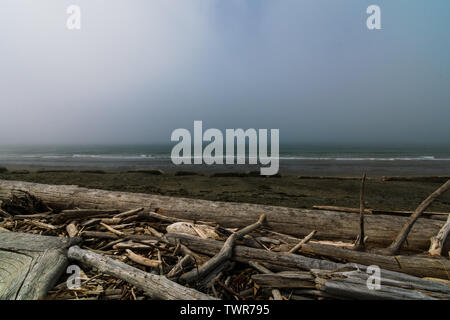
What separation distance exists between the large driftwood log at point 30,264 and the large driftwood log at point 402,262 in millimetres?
3479

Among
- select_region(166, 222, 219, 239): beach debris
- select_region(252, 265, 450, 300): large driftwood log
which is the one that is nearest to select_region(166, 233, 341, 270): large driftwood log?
select_region(252, 265, 450, 300): large driftwood log

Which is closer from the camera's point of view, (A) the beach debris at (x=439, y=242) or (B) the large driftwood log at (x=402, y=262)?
(B) the large driftwood log at (x=402, y=262)

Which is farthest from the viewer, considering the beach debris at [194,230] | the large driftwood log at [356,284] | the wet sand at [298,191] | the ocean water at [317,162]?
the ocean water at [317,162]

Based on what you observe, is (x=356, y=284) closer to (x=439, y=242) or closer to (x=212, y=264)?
(x=212, y=264)

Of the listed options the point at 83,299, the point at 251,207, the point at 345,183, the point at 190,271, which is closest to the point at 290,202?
the point at 251,207

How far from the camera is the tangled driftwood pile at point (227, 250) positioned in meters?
2.19

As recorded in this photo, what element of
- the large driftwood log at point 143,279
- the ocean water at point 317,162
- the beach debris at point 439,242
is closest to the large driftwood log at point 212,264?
the large driftwood log at point 143,279

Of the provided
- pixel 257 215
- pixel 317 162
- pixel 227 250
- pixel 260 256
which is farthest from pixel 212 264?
pixel 317 162

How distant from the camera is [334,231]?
385cm

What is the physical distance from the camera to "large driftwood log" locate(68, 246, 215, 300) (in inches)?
78.0

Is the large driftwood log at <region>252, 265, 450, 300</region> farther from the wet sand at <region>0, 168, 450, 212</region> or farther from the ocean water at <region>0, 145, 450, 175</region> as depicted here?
the ocean water at <region>0, 145, 450, 175</region>

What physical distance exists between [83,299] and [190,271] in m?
1.16

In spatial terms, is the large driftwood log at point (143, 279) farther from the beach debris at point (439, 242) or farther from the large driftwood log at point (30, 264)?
the beach debris at point (439, 242)

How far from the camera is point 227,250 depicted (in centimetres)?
275
